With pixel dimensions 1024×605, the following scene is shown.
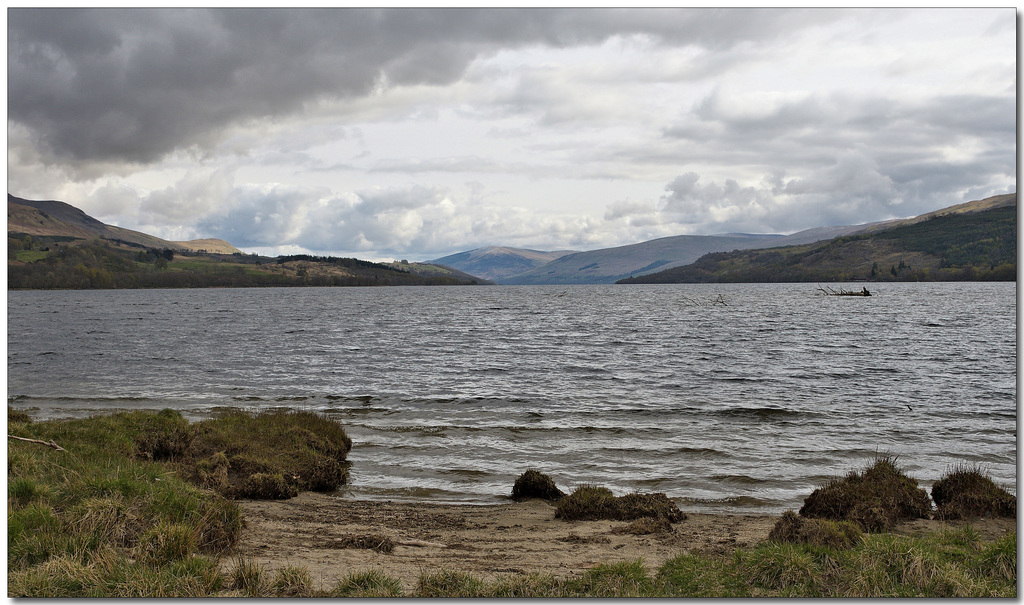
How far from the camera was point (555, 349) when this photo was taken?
172 feet

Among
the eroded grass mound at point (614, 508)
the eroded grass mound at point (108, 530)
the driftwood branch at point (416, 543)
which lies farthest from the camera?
the eroded grass mound at point (614, 508)

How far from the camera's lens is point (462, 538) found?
1126 cm

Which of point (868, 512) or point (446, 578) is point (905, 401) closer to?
point (868, 512)

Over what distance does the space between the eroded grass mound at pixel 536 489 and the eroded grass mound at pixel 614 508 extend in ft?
4.80

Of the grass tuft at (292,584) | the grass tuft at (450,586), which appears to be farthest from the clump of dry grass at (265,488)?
the grass tuft at (450,586)

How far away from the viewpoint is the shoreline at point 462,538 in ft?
29.3

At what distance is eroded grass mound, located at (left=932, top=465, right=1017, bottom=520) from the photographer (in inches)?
487

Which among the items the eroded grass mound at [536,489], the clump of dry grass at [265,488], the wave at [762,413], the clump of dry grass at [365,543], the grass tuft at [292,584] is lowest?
the wave at [762,413]

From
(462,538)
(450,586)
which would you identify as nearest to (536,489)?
(462,538)

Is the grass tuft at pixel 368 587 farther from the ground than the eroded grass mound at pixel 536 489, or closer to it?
farther from the ground

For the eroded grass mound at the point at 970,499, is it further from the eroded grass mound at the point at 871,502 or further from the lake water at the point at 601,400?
the lake water at the point at 601,400

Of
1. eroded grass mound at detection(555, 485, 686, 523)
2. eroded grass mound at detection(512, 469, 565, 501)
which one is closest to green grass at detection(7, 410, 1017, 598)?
eroded grass mound at detection(555, 485, 686, 523)

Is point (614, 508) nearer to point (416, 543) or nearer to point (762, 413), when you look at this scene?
point (416, 543)

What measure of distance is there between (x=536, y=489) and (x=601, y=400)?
45.3 ft
